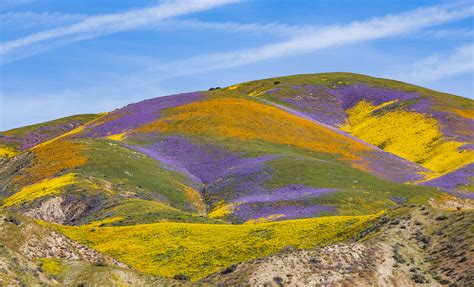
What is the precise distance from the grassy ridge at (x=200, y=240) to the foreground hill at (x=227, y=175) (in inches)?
5.3

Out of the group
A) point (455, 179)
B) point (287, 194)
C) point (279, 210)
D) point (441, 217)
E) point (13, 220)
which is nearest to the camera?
point (13, 220)

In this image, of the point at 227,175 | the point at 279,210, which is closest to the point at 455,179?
the point at 227,175

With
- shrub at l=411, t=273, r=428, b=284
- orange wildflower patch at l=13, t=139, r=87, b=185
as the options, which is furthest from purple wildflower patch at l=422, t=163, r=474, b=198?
shrub at l=411, t=273, r=428, b=284

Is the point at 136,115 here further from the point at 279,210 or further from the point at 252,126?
→ the point at 279,210

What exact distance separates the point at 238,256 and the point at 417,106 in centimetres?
9855

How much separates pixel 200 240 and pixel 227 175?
1268 inches

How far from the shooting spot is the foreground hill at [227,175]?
50.0 metres

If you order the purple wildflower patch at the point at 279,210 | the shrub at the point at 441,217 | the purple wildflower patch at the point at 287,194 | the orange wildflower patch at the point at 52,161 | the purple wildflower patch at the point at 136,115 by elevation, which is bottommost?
the purple wildflower patch at the point at 279,210

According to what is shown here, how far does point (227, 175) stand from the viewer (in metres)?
82.3

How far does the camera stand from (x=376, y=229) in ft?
141

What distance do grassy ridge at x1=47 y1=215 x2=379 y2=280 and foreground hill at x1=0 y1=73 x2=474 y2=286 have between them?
0.13 metres

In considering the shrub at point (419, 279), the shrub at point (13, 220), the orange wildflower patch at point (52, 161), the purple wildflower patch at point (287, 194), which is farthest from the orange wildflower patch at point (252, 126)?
the shrub at point (13, 220)

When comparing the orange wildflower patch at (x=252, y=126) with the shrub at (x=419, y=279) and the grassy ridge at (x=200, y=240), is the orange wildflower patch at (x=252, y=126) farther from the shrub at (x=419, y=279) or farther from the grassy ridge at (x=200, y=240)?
the shrub at (x=419, y=279)

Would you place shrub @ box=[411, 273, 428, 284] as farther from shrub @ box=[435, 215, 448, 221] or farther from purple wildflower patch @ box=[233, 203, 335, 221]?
purple wildflower patch @ box=[233, 203, 335, 221]
